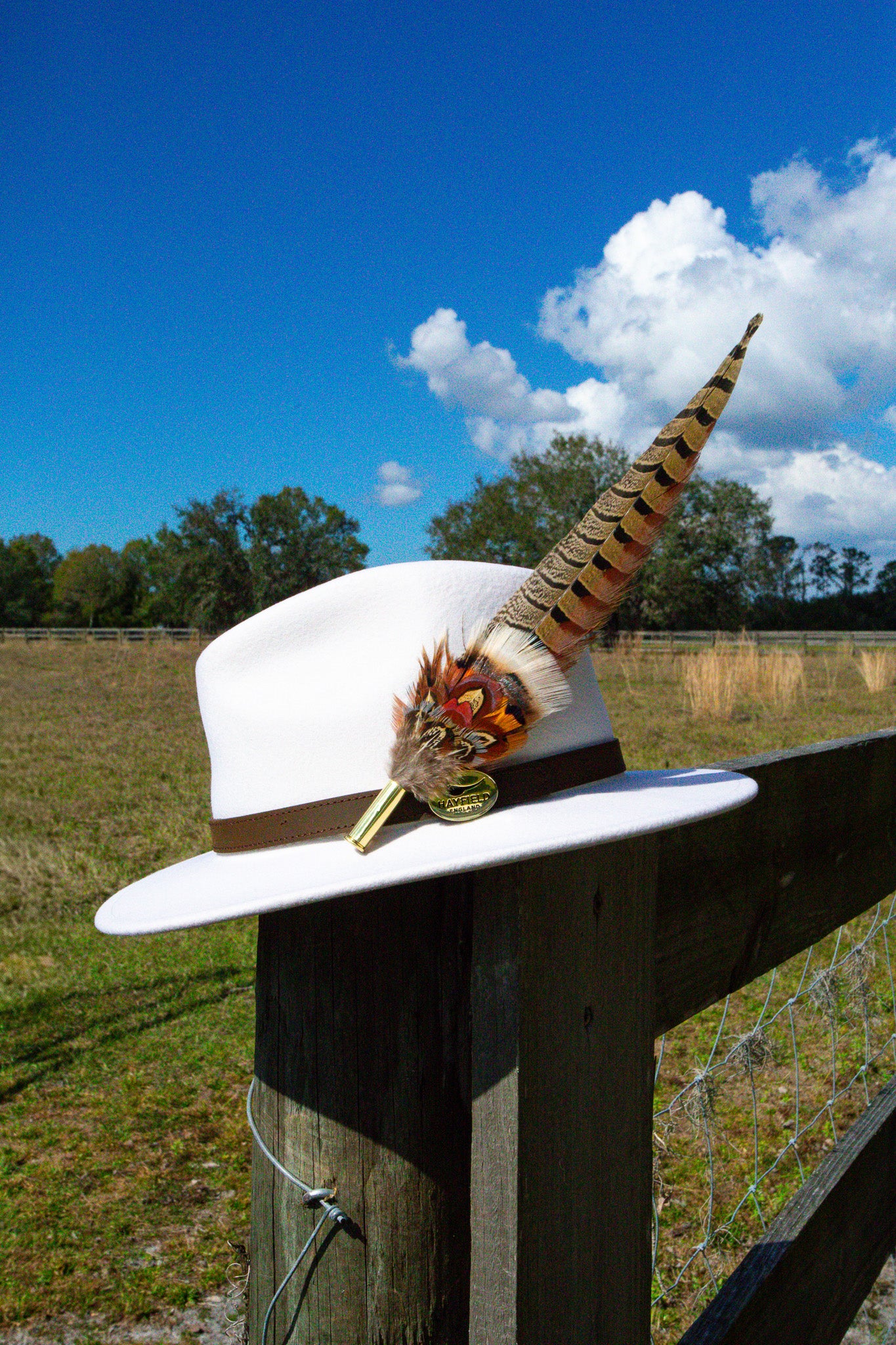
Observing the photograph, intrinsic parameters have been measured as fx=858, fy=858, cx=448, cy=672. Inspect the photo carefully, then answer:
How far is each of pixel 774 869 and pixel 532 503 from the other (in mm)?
41512

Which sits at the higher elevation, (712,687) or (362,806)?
(712,687)

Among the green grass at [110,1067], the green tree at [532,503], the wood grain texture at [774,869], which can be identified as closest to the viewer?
the wood grain texture at [774,869]

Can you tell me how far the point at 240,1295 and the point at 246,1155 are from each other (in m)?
0.77

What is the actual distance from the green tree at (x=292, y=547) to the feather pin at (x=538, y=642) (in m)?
40.8

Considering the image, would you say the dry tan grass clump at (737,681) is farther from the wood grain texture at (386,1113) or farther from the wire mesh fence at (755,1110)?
the wood grain texture at (386,1113)

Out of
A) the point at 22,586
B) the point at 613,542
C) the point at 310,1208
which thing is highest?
the point at 22,586

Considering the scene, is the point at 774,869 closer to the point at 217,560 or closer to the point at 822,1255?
the point at 822,1255

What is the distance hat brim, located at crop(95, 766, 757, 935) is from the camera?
0.81 metres

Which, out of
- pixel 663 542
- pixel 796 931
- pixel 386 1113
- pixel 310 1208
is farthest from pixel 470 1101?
pixel 663 542

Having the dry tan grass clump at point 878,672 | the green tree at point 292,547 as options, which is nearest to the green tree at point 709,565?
the green tree at point 292,547

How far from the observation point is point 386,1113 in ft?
2.91

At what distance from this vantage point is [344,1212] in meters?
0.91

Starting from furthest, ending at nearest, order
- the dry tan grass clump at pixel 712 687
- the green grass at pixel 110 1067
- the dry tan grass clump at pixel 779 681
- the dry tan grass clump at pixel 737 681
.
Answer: the dry tan grass clump at pixel 779 681
the dry tan grass clump at pixel 737 681
the dry tan grass clump at pixel 712 687
the green grass at pixel 110 1067

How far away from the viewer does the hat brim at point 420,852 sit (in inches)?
32.1
